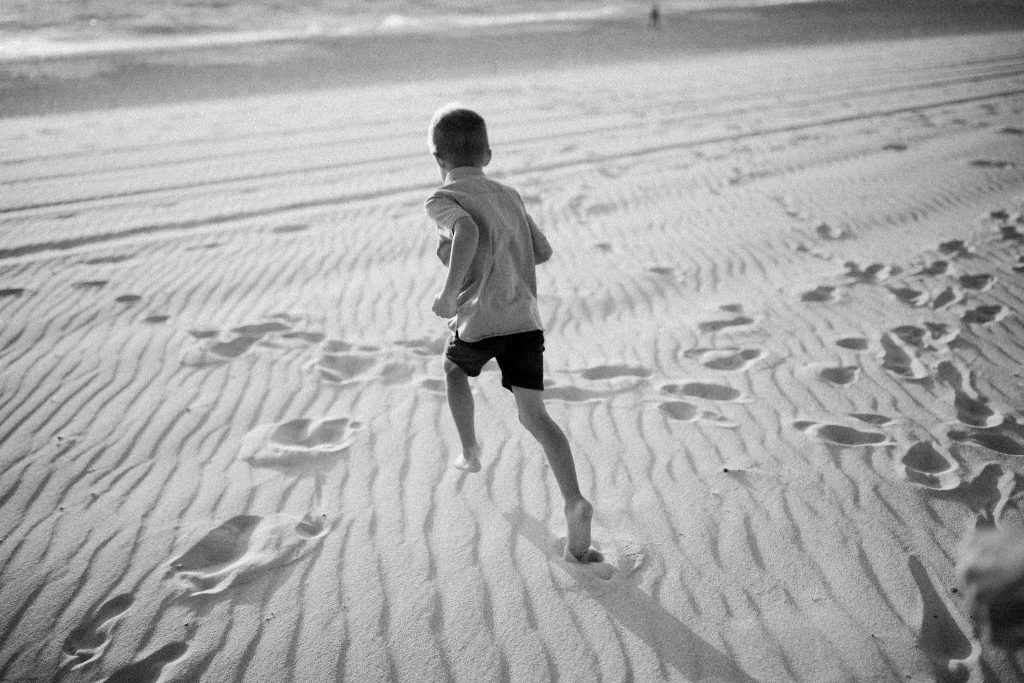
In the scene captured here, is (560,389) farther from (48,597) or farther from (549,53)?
(549,53)

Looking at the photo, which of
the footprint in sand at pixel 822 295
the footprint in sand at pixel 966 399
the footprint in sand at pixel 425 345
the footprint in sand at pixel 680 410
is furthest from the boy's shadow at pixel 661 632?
the footprint in sand at pixel 822 295

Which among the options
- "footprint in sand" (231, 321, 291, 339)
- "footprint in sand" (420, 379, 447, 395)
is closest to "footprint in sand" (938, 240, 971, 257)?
"footprint in sand" (420, 379, 447, 395)

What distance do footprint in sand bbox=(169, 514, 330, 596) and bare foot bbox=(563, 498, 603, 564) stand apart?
106 centimetres

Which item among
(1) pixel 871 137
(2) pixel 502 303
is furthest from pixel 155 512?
(1) pixel 871 137

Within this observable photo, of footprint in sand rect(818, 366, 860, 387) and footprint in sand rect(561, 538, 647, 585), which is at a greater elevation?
footprint in sand rect(818, 366, 860, 387)

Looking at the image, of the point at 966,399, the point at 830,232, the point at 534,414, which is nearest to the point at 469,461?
the point at 534,414

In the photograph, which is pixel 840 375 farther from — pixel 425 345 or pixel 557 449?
pixel 425 345

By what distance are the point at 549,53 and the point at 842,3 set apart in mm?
21349

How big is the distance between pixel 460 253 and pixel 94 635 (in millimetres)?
1880

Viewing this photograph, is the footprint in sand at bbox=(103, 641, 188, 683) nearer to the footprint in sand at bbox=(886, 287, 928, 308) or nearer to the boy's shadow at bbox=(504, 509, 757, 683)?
the boy's shadow at bbox=(504, 509, 757, 683)

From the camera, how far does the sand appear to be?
2.39 meters

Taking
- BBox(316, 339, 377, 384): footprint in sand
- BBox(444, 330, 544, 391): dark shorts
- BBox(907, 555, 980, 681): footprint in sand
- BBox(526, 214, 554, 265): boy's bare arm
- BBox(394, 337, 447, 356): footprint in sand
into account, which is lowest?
BBox(907, 555, 980, 681): footprint in sand

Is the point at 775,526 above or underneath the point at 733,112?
underneath

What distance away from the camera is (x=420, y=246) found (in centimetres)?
645
